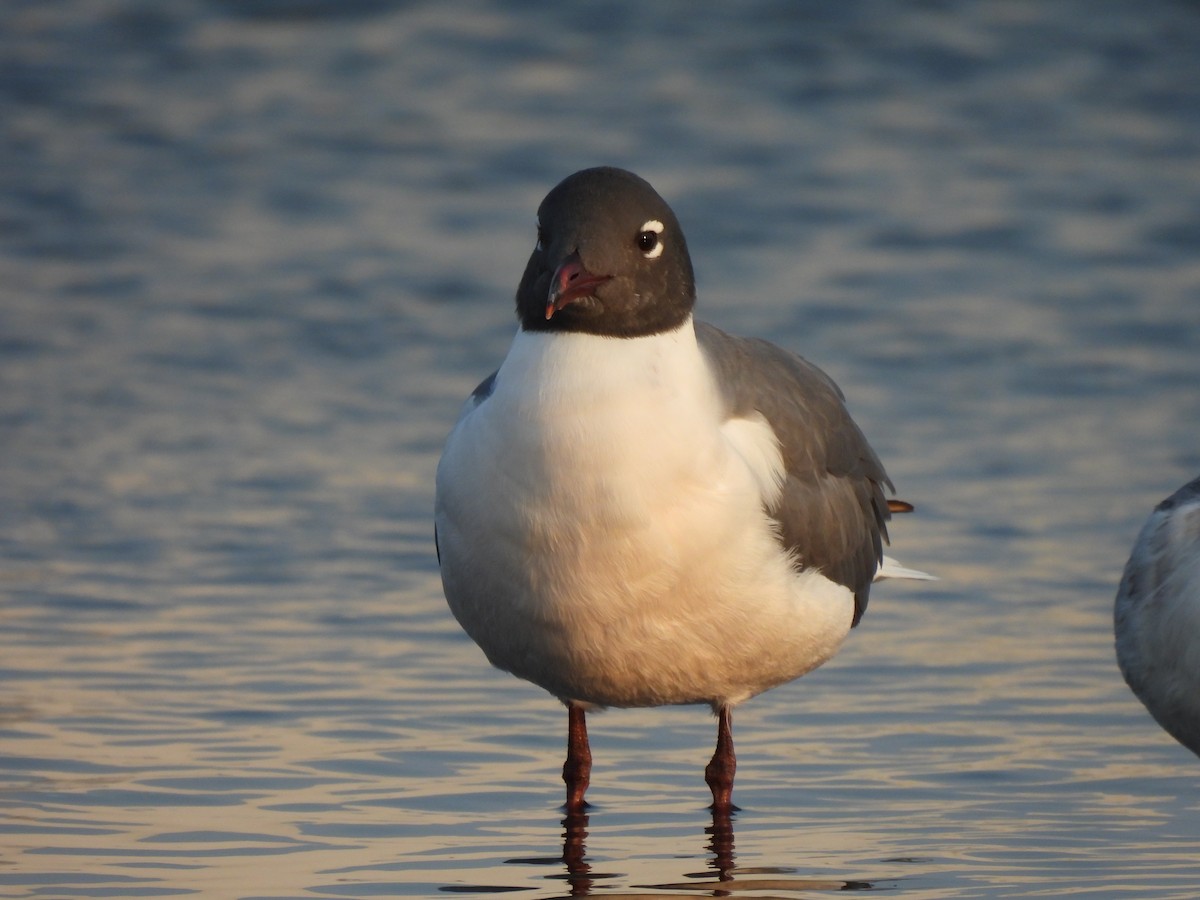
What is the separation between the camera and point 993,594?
27.8ft

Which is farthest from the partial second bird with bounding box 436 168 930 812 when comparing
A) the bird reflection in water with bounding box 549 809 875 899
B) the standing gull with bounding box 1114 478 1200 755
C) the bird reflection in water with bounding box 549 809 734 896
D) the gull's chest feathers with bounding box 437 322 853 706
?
the standing gull with bounding box 1114 478 1200 755

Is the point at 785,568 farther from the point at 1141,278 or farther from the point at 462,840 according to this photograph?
the point at 1141,278

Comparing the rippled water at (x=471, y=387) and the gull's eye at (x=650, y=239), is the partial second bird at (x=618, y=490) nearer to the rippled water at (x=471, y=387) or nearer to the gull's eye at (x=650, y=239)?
the gull's eye at (x=650, y=239)

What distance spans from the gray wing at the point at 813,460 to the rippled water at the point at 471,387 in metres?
0.64

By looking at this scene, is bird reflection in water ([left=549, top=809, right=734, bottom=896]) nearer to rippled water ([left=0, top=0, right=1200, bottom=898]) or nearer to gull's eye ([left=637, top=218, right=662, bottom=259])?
rippled water ([left=0, top=0, right=1200, bottom=898])

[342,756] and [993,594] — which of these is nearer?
[342,756]

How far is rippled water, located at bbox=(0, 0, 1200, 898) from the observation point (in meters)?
5.99

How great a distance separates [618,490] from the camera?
551 cm

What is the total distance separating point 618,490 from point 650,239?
692 mm

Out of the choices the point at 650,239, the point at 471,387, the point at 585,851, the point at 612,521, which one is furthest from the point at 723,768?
the point at 471,387

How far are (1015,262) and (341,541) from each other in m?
6.16

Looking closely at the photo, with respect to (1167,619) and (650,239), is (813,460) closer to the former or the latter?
(650,239)

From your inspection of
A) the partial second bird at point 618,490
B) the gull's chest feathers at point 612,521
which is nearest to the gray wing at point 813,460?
the partial second bird at point 618,490

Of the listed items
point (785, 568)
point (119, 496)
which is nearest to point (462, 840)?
point (785, 568)
